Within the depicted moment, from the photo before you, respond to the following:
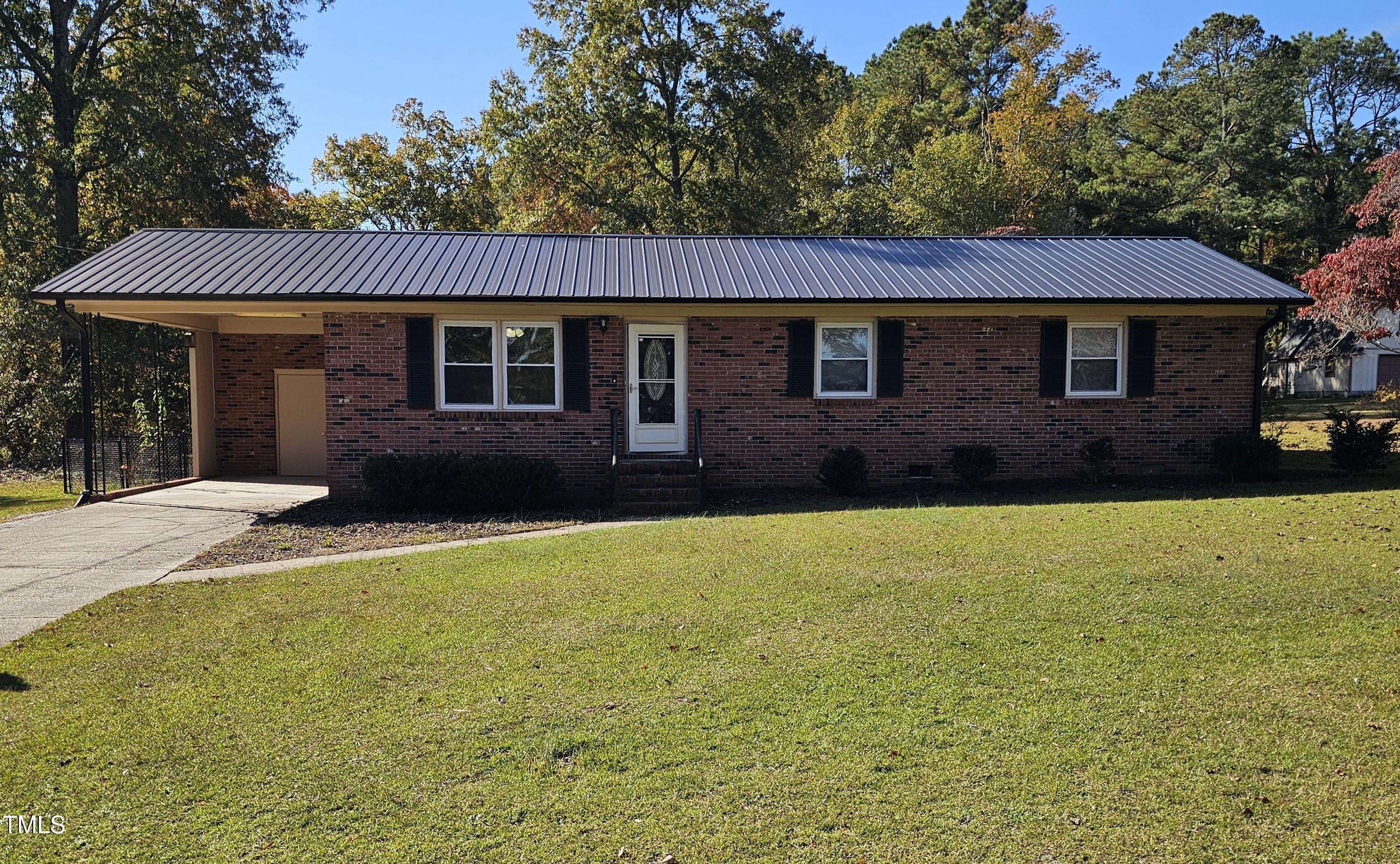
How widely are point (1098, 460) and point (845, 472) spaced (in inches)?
160

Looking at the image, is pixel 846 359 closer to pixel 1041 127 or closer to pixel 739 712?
pixel 739 712

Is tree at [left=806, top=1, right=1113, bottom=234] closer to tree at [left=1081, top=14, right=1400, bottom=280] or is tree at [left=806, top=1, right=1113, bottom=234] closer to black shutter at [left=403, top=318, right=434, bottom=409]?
tree at [left=1081, top=14, right=1400, bottom=280]

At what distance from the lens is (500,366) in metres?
13.8

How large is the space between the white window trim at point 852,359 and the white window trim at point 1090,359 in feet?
10.1

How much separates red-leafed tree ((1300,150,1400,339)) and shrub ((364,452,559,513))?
1392 centimetres

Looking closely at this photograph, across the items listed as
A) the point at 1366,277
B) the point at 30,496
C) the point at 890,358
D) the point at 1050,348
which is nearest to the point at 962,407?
A: the point at 890,358

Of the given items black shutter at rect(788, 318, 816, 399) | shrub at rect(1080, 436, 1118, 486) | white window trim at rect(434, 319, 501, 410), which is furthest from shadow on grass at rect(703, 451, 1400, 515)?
white window trim at rect(434, 319, 501, 410)

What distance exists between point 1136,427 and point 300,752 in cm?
1345

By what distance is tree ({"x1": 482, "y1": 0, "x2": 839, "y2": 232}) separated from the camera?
91.0 ft

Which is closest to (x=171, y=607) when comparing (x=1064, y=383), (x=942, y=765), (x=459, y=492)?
(x=459, y=492)

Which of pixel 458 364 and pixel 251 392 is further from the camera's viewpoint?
pixel 251 392

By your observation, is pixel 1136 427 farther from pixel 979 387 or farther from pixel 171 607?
pixel 171 607

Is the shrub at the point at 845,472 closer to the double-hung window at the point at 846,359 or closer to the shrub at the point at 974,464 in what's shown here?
the double-hung window at the point at 846,359

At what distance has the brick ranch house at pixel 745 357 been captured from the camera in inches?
532
